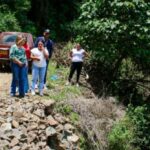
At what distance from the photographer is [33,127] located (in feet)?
47.1

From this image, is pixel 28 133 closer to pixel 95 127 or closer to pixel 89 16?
pixel 95 127

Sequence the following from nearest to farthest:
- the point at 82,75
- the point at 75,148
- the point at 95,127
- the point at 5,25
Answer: the point at 75,148 → the point at 95,127 → the point at 82,75 → the point at 5,25

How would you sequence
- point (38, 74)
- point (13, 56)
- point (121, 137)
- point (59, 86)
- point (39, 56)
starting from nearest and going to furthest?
point (13, 56) < point (39, 56) < point (38, 74) < point (121, 137) < point (59, 86)

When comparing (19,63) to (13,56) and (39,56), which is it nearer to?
(13,56)

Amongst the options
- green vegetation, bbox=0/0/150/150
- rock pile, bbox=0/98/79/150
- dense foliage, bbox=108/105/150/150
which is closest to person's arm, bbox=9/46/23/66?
rock pile, bbox=0/98/79/150

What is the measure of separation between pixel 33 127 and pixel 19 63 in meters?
1.94

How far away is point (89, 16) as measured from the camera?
20672mm

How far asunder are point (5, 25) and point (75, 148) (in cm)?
1437

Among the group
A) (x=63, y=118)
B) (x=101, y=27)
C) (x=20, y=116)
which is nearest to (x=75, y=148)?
(x=63, y=118)

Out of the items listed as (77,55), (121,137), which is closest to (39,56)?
(77,55)

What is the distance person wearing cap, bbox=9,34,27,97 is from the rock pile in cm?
48

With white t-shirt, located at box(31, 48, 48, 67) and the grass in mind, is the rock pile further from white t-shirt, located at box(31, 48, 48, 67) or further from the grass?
the grass

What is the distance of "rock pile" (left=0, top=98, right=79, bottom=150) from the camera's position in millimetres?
13540

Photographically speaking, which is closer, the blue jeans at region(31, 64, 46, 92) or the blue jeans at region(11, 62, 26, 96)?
the blue jeans at region(11, 62, 26, 96)
